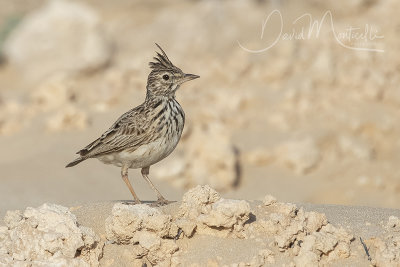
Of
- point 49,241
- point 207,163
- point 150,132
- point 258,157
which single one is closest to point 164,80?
point 150,132

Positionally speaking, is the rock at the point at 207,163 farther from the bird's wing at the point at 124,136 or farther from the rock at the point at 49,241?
the rock at the point at 49,241

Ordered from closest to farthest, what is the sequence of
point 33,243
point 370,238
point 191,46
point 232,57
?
point 33,243 < point 370,238 < point 232,57 < point 191,46

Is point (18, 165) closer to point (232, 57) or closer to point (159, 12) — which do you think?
point (232, 57)

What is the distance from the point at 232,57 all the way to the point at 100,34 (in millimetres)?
4315

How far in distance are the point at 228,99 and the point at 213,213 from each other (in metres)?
7.94

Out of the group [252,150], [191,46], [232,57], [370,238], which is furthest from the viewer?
[191,46]

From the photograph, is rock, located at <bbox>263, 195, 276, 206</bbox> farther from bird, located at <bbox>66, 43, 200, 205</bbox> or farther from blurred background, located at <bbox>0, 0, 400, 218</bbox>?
blurred background, located at <bbox>0, 0, 400, 218</bbox>

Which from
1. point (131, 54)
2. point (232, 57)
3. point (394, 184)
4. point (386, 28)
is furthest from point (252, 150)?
point (131, 54)

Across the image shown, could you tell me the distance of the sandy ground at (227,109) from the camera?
9930mm

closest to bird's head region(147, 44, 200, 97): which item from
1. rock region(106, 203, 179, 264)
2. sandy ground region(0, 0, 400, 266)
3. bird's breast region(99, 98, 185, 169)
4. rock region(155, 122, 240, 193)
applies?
bird's breast region(99, 98, 185, 169)

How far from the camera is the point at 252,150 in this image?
11.3 meters

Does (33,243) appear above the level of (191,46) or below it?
below

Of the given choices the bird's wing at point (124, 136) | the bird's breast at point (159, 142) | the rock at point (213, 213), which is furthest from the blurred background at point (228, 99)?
the rock at point (213, 213)

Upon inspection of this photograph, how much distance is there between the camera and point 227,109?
12742 millimetres
